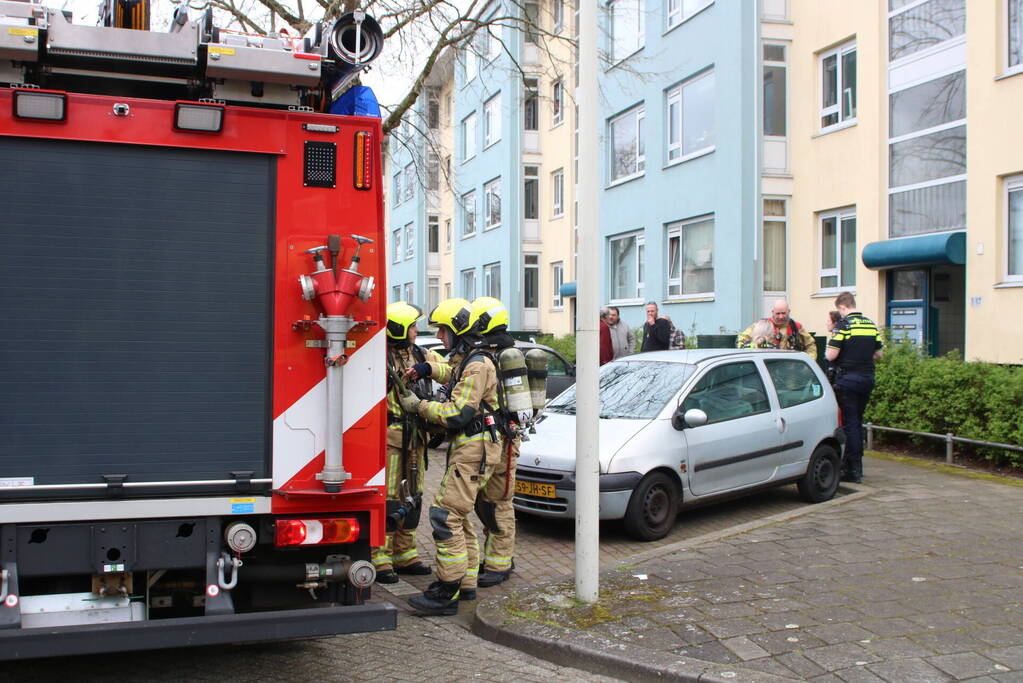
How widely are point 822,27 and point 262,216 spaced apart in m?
15.0

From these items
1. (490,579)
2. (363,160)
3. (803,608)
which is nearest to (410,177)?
(490,579)

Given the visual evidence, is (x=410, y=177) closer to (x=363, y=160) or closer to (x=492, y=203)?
(x=492, y=203)

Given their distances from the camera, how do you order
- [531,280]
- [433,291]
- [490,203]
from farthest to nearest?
1. [433,291]
2. [490,203]
3. [531,280]

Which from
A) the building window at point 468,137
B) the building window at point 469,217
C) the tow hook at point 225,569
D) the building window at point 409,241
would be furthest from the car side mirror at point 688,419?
the building window at point 409,241

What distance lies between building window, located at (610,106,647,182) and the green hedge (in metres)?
10.7

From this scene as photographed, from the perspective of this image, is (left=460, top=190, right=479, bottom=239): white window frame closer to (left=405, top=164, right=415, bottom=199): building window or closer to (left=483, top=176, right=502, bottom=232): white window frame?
(left=483, top=176, right=502, bottom=232): white window frame

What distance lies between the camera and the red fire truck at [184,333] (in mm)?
3822

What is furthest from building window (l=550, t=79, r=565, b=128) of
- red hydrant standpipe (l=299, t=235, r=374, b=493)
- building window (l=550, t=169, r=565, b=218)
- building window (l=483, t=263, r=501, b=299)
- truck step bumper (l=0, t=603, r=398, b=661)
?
truck step bumper (l=0, t=603, r=398, b=661)

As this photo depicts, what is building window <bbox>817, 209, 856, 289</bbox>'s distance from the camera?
1620 cm

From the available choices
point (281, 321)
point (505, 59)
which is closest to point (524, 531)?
point (281, 321)

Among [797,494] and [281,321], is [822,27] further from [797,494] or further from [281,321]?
[281,321]

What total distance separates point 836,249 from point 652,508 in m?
10.6

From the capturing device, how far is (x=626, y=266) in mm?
22703

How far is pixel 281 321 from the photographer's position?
4.09 meters
